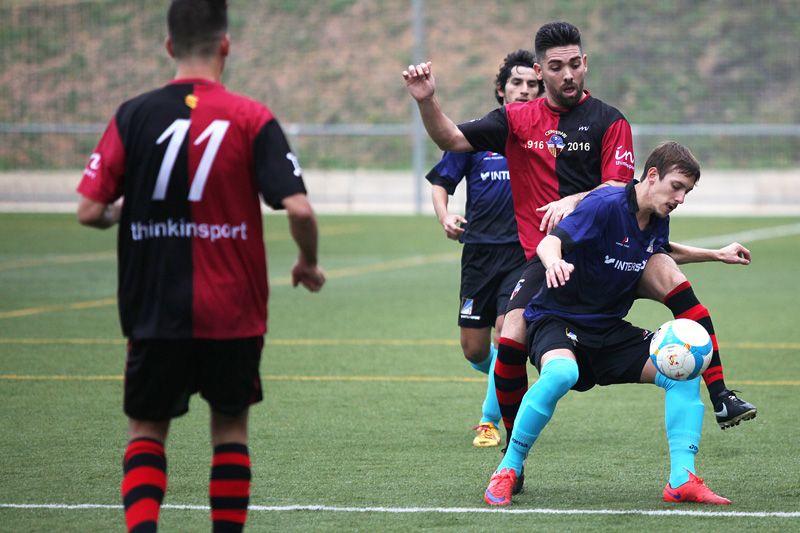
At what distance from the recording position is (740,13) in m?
34.1

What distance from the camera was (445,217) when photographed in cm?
741

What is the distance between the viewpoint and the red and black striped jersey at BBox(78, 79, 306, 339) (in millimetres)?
4168

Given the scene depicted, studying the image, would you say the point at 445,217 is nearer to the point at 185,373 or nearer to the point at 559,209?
the point at 559,209

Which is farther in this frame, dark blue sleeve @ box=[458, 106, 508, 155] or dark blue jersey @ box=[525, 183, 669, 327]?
dark blue sleeve @ box=[458, 106, 508, 155]

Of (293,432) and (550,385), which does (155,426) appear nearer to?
(550,385)

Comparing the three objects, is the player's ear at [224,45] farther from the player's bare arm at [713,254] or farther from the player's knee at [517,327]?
the player's bare arm at [713,254]

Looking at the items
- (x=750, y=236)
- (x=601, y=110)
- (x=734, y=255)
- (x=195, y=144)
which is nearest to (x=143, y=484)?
(x=195, y=144)

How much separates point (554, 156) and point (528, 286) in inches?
23.6

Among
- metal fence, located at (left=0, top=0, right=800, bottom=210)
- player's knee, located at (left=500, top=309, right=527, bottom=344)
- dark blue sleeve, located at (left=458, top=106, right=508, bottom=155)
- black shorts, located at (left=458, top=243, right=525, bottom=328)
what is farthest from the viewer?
metal fence, located at (left=0, top=0, right=800, bottom=210)

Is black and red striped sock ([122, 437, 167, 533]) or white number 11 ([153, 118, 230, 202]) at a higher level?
white number 11 ([153, 118, 230, 202])

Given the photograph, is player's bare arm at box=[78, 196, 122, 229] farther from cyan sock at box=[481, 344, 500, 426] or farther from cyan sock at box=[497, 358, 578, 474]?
cyan sock at box=[481, 344, 500, 426]

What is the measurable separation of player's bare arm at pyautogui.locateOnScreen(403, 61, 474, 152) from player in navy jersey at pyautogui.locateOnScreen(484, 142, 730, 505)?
67cm

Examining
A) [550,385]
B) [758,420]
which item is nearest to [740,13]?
[758,420]

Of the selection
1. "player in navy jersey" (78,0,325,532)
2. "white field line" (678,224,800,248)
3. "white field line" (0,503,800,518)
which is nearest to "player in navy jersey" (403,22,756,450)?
"white field line" (0,503,800,518)
